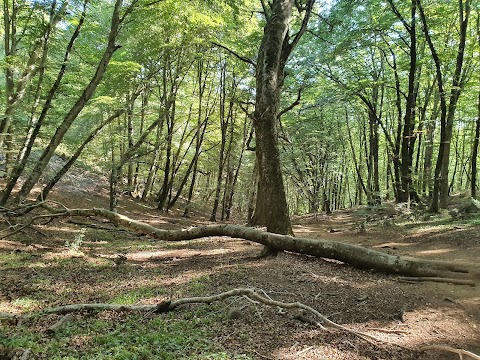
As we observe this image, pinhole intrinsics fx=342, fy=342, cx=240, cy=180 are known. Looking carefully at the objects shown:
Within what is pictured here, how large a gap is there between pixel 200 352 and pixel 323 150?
66.9 ft

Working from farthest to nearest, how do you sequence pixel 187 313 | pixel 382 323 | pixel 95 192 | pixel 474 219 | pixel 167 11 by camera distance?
pixel 95 192 < pixel 167 11 < pixel 474 219 < pixel 187 313 < pixel 382 323

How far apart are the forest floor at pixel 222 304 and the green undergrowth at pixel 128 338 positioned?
1 centimetres

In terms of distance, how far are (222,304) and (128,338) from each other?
1.42m

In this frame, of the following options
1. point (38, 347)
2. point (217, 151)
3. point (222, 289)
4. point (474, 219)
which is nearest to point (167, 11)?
point (222, 289)

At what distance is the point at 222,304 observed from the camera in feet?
15.3

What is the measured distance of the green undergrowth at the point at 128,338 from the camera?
323 cm

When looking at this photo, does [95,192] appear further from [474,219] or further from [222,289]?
[474,219]

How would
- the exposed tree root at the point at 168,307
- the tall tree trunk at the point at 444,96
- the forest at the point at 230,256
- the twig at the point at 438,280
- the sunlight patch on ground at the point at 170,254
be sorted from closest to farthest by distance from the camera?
the forest at the point at 230,256 < the exposed tree root at the point at 168,307 < the twig at the point at 438,280 < the sunlight patch on ground at the point at 170,254 < the tall tree trunk at the point at 444,96

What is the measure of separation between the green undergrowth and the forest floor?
12 millimetres

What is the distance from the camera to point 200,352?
3.28m

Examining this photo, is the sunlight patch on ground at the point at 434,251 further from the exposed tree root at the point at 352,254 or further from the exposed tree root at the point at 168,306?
the exposed tree root at the point at 168,306

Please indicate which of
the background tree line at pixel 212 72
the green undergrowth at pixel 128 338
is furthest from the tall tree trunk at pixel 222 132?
the green undergrowth at pixel 128 338

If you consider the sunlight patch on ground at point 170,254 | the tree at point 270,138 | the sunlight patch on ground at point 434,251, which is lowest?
→ the sunlight patch on ground at point 170,254

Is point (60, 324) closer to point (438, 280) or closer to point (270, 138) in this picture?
point (270, 138)
